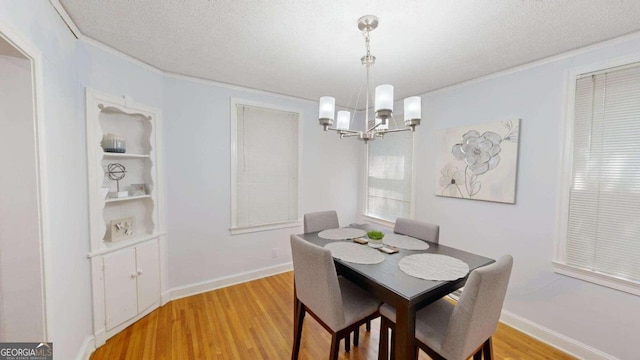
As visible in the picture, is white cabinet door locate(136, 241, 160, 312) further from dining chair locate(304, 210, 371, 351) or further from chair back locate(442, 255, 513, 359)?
chair back locate(442, 255, 513, 359)

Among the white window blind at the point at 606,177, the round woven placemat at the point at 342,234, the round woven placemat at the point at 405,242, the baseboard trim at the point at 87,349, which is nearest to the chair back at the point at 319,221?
the round woven placemat at the point at 342,234

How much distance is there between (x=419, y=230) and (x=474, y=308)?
3.70 ft

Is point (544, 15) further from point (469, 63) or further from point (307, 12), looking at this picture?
point (307, 12)

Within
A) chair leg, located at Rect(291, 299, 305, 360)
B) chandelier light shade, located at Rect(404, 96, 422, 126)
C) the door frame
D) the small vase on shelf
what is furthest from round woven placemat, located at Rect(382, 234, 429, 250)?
the small vase on shelf

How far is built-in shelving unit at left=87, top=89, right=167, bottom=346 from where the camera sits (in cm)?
192

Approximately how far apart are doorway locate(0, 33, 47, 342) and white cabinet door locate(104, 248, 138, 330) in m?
0.76

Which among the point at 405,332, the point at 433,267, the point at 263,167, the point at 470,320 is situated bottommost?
the point at 405,332

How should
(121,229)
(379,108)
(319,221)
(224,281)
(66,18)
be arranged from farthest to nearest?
(224,281) → (319,221) → (121,229) → (66,18) → (379,108)

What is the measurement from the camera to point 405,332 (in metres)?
1.23

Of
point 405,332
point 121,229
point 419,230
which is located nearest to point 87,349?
point 121,229

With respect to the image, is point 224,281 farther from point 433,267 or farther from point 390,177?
point 390,177

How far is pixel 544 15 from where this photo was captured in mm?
1485

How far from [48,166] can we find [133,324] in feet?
5.33

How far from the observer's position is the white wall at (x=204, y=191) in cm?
256
